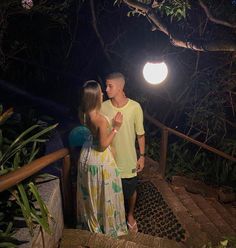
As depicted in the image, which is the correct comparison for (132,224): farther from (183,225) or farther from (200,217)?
(200,217)

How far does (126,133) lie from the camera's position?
3963mm

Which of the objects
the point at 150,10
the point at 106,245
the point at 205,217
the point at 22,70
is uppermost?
the point at 150,10

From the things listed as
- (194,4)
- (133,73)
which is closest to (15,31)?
(133,73)

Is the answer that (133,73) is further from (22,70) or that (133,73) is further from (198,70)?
(22,70)

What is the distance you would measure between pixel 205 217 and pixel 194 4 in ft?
14.7

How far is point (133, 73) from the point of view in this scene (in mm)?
8742

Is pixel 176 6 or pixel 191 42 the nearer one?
pixel 191 42

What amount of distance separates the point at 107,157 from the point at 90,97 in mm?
698

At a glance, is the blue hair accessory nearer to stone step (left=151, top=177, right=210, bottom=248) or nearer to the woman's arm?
the woman's arm

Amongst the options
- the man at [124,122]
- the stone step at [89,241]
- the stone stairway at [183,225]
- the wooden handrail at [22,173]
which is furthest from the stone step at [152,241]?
the wooden handrail at [22,173]

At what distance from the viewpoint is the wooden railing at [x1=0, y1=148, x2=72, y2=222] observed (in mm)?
2443

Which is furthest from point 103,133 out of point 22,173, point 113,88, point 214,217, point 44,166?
point 214,217

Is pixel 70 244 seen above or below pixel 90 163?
below

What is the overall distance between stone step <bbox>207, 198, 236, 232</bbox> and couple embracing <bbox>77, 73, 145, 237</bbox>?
7.44ft
